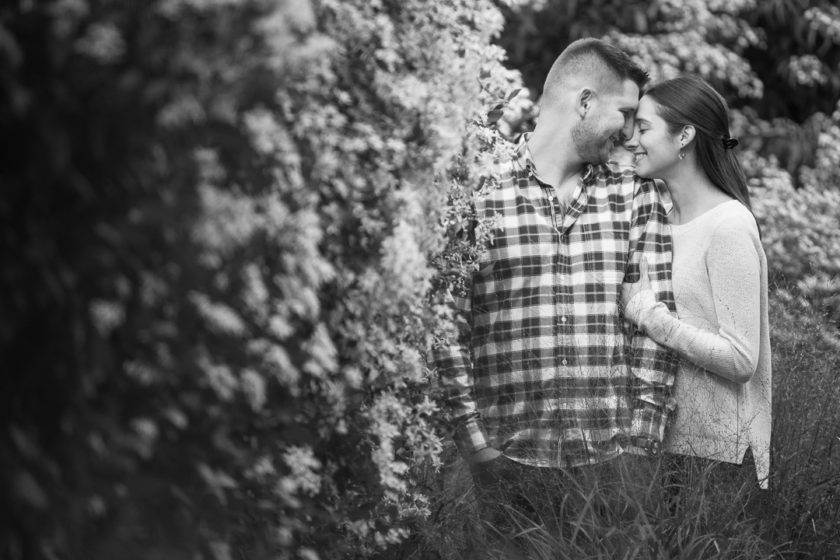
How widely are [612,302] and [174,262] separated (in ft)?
7.23

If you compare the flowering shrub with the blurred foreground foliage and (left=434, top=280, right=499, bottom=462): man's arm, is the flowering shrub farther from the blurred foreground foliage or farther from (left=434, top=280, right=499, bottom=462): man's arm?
(left=434, top=280, right=499, bottom=462): man's arm

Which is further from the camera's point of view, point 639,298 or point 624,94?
point 624,94

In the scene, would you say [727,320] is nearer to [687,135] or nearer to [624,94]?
[687,135]

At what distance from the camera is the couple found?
132 inches

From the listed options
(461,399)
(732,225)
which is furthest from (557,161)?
(461,399)

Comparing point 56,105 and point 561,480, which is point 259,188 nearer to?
point 56,105

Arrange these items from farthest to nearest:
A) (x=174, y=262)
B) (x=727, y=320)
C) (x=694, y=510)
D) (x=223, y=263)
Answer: (x=727, y=320) < (x=694, y=510) < (x=223, y=263) < (x=174, y=262)

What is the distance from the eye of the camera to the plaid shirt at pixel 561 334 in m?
3.38

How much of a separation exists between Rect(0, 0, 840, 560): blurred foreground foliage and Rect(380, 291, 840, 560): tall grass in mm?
375

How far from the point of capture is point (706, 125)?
365 centimetres

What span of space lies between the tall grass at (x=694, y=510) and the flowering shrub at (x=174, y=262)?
1064mm

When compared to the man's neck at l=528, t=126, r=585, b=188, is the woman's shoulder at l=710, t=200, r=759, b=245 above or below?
below

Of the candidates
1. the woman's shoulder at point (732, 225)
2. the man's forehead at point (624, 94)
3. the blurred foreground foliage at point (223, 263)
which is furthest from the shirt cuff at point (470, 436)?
the man's forehead at point (624, 94)

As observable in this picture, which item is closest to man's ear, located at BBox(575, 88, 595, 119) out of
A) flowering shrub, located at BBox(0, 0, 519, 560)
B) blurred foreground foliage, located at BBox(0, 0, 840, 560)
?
blurred foreground foliage, located at BBox(0, 0, 840, 560)
